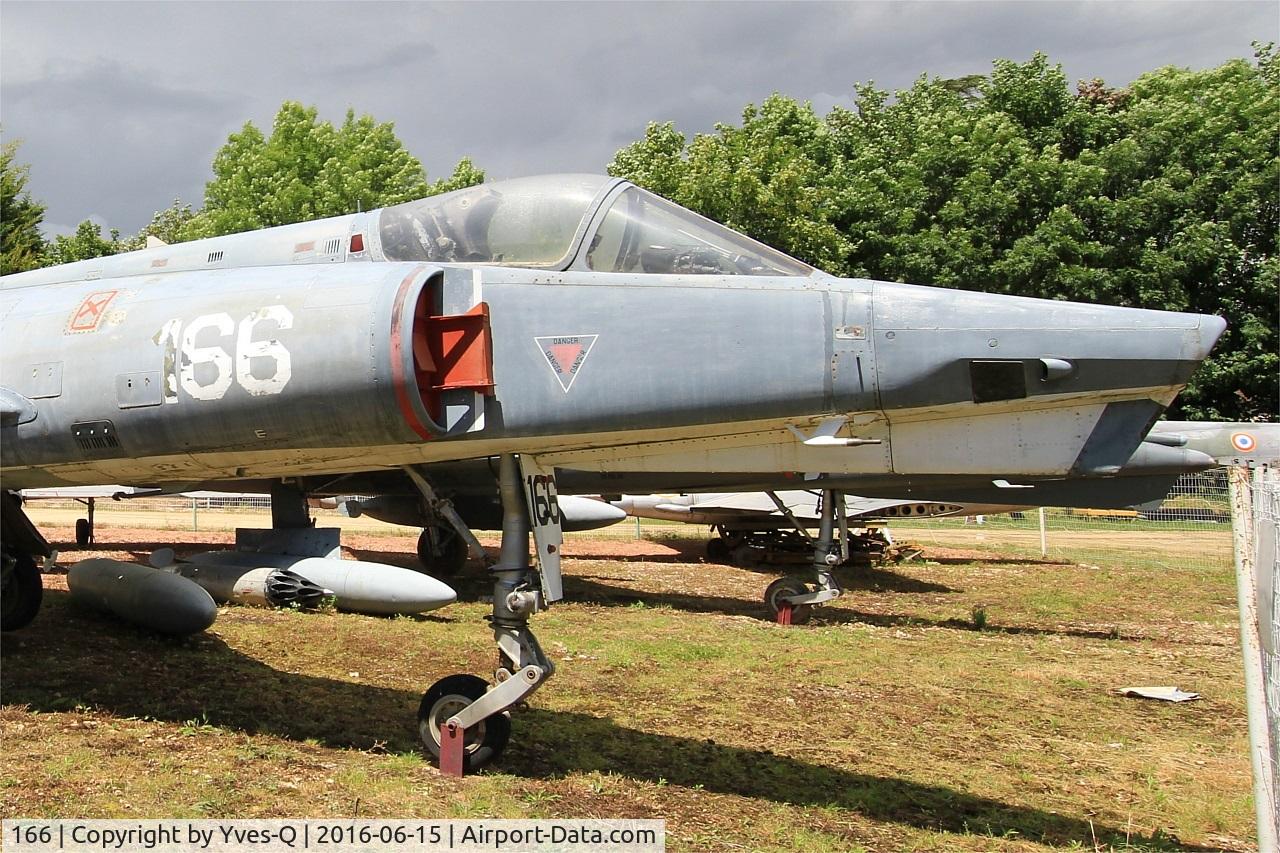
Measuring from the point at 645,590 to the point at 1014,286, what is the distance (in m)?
16.1

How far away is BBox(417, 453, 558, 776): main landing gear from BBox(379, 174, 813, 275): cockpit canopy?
3.91 ft

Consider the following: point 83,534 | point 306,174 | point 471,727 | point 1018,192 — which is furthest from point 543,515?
point 306,174

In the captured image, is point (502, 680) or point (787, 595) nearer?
point (502, 680)

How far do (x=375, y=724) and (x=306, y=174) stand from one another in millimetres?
29860

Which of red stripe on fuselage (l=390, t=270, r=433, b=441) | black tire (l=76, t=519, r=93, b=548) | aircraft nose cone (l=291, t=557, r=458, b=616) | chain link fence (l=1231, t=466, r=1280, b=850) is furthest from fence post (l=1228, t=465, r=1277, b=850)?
black tire (l=76, t=519, r=93, b=548)

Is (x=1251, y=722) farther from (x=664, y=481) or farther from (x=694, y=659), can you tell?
(x=664, y=481)

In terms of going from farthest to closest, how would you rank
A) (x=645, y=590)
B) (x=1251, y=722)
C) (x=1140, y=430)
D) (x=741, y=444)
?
(x=645, y=590), (x=741, y=444), (x=1140, y=430), (x=1251, y=722)

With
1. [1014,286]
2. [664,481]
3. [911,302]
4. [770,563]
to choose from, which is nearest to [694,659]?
[664,481]

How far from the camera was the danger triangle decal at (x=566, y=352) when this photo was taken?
5289 millimetres

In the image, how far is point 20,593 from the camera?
28.5 ft

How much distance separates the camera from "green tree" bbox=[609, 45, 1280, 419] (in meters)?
25.5

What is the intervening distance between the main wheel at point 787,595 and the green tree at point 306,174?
69.3ft

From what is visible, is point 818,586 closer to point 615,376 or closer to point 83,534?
point 615,376

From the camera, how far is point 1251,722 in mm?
4070
